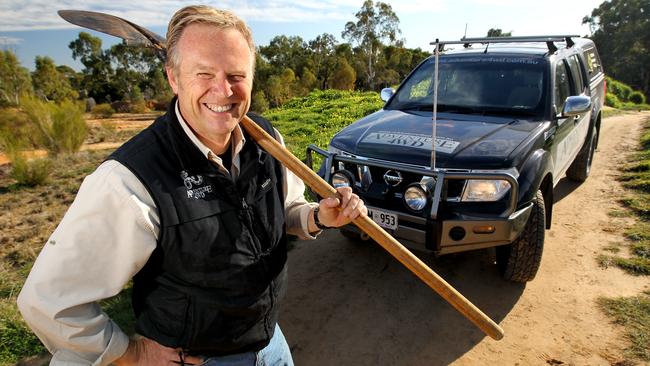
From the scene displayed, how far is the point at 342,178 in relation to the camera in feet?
10.9

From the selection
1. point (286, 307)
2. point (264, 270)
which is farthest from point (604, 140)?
point (264, 270)

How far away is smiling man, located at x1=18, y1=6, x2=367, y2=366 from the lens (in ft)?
3.63

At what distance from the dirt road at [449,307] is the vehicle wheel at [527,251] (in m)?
0.19

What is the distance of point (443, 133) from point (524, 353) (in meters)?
1.62

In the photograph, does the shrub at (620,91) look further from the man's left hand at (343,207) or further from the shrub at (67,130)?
the man's left hand at (343,207)

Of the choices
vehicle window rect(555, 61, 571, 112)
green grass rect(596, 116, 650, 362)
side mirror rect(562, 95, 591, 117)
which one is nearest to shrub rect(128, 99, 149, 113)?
green grass rect(596, 116, 650, 362)

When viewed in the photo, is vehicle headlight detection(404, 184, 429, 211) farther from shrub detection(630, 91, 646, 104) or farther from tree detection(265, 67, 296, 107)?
shrub detection(630, 91, 646, 104)

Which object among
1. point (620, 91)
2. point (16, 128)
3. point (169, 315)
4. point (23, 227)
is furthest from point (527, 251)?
point (620, 91)

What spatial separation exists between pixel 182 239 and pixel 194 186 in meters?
0.17

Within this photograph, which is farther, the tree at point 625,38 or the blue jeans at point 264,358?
the tree at point 625,38

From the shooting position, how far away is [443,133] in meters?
3.28

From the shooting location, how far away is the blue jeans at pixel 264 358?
1434mm

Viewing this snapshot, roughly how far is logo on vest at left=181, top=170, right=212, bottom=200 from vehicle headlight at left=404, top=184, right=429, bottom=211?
6.08ft

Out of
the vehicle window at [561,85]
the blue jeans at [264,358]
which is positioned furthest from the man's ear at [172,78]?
the vehicle window at [561,85]
